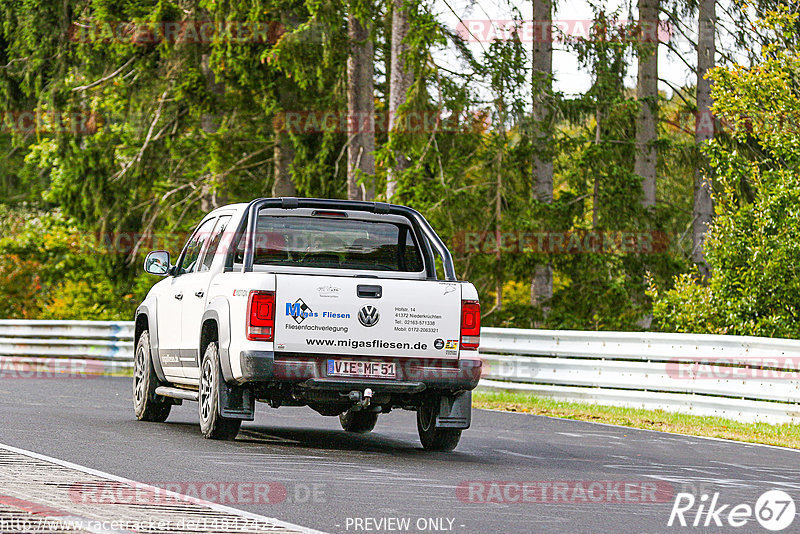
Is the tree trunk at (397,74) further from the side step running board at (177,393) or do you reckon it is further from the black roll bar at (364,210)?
the black roll bar at (364,210)

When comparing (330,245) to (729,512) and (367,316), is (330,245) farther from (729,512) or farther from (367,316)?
(729,512)

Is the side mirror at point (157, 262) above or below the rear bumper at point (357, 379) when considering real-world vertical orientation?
above

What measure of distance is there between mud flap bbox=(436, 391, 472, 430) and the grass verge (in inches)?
156

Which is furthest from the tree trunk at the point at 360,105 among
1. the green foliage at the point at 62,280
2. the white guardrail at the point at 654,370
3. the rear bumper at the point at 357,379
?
the rear bumper at the point at 357,379

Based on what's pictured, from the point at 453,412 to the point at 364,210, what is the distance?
1.94 m

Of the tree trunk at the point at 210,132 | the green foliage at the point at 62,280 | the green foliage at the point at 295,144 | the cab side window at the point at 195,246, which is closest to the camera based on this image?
the cab side window at the point at 195,246

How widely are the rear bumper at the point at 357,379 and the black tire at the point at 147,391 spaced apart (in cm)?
293

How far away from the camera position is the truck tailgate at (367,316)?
33.3ft

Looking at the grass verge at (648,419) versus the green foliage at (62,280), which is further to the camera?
the green foliage at (62,280)

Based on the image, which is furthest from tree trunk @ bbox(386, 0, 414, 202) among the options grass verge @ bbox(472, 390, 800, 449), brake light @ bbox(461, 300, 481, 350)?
brake light @ bbox(461, 300, 481, 350)

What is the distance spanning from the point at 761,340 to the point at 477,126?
46.3 ft

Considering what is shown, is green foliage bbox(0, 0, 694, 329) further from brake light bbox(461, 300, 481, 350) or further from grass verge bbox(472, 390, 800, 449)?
brake light bbox(461, 300, 481, 350)

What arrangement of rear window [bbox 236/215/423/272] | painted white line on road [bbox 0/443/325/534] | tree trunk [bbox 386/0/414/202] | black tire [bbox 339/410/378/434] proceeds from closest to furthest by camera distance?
painted white line on road [bbox 0/443/325/534]
rear window [bbox 236/215/423/272]
black tire [bbox 339/410/378/434]
tree trunk [bbox 386/0/414/202]

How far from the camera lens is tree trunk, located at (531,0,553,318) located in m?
28.2
